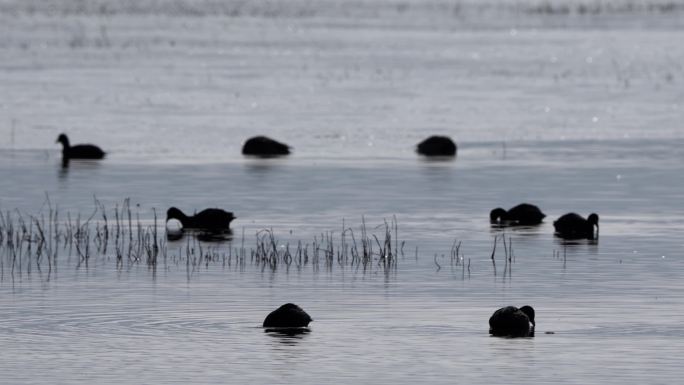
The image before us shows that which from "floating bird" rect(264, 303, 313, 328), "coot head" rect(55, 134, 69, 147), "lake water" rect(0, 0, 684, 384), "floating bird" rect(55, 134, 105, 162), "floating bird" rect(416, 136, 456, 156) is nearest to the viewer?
"lake water" rect(0, 0, 684, 384)

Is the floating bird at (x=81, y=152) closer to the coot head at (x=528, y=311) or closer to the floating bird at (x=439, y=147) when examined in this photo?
the floating bird at (x=439, y=147)

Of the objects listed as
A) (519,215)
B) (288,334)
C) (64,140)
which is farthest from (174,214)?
(64,140)

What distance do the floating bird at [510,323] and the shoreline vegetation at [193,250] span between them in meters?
4.23

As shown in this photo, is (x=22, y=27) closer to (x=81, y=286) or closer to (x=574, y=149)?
(x=574, y=149)

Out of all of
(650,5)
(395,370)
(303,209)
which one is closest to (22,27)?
(650,5)

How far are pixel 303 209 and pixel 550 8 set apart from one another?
11727 cm

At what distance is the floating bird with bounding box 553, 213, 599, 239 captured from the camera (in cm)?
2562

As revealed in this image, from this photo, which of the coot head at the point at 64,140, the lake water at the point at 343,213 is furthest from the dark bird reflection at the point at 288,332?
the coot head at the point at 64,140

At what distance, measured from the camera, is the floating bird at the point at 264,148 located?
38281mm

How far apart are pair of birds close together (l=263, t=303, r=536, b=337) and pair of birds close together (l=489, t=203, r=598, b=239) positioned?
8189mm

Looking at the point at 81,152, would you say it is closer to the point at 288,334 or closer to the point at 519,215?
the point at 519,215

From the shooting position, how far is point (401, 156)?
3875 centimetres

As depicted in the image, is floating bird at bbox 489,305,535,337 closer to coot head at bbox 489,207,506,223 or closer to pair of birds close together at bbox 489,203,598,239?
pair of birds close together at bbox 489,203,598,239

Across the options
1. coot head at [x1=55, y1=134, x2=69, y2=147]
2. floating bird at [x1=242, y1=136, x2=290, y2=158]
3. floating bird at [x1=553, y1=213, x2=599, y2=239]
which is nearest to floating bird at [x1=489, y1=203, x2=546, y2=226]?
floating bird at [x1=553, y1=213, x2=599, y2=239]
